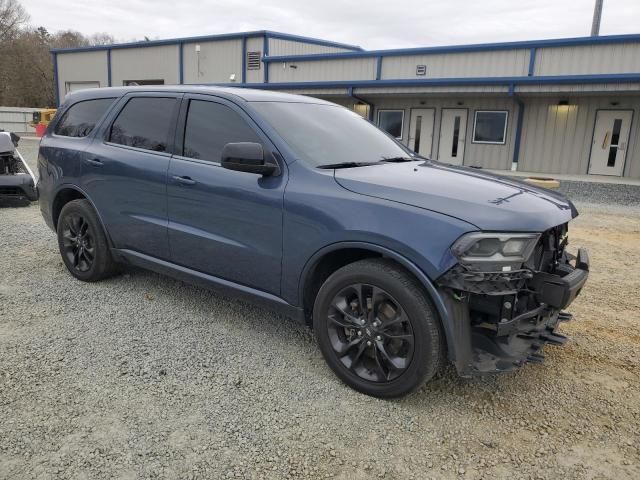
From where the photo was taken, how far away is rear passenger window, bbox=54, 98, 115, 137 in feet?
15.8

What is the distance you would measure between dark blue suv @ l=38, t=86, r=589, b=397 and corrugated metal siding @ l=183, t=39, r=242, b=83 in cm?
2544

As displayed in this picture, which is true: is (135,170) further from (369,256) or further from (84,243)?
(369,256)

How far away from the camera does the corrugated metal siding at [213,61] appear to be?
93.4ft

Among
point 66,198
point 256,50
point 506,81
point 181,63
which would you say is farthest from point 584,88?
point 181,63

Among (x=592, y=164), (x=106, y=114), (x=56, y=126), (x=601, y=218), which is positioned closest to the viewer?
(x=106, y=114)

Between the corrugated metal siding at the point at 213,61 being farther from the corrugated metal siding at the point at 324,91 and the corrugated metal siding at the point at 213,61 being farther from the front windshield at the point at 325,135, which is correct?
the front windshield at the point at 325,135

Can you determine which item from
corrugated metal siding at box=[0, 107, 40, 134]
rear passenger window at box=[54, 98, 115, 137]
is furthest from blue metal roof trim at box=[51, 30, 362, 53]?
rear passenger window at box=[54, 98, 115, 137]

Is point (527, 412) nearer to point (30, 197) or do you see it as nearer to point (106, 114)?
point (106, 114)

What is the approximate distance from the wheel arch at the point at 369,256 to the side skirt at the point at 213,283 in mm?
158

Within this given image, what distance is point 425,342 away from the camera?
9.11 ft

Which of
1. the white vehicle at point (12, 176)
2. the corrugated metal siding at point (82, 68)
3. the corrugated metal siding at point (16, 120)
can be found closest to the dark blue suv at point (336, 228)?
the white vehicle at point (12, 176)

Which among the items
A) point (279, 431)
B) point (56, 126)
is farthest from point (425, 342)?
point (56, 126)

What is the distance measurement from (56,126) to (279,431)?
4122 mm

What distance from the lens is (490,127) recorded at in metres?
19.2
